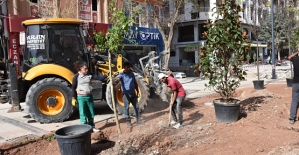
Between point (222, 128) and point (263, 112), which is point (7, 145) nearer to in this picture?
point (222, 128)

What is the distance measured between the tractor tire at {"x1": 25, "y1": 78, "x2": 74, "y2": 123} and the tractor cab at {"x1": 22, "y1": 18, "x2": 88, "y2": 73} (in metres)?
0.62

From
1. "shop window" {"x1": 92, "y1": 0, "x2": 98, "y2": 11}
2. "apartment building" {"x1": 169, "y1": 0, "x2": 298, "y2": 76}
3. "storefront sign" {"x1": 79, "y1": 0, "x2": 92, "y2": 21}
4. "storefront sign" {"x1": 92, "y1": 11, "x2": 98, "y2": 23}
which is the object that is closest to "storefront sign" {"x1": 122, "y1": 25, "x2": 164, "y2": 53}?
"storefront sign" {"x1": 92, "y1": 11, "x2": 98, "y2": 23}

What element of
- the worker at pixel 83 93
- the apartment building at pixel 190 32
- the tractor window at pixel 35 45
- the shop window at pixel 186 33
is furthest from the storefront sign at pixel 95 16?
the shop window at pixel 186 33

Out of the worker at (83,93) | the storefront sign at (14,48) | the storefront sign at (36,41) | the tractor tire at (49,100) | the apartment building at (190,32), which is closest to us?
the worker at (83,93)

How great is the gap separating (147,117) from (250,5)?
3532 centimetres

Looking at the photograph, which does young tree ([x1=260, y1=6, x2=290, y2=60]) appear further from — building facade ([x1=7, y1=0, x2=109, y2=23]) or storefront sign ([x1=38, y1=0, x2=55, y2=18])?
storefront sign ([x1=38, y1=0, x2=55, y2=18])

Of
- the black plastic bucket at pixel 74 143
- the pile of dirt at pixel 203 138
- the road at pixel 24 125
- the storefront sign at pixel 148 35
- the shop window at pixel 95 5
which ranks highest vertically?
the shop window at pixel 95 5

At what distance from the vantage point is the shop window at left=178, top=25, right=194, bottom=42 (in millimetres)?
33812

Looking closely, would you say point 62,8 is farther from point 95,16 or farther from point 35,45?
point 35,45

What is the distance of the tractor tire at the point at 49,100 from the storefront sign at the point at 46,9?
7254 millimetres

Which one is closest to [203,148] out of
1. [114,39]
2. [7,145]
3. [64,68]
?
[114,39]

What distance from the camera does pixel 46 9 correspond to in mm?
13414

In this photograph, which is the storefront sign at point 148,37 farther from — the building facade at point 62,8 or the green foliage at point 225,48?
the green foliage at point 225,48

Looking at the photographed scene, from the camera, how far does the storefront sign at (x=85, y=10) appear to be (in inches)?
666
